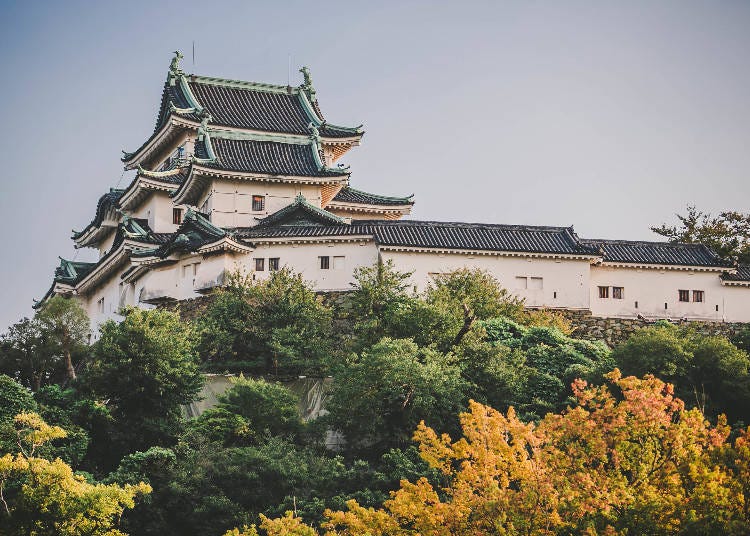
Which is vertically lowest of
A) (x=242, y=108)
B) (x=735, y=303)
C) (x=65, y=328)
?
(x=65, y=328)

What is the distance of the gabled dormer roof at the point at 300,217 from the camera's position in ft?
145

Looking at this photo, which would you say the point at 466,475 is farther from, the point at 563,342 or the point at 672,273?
the point at 672,273

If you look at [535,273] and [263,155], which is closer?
[535,273]

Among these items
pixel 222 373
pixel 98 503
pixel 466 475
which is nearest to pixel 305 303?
pixel 222 373

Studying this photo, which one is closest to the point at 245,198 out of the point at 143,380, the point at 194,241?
the point at 194,241

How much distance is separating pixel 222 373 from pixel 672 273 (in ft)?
56.7

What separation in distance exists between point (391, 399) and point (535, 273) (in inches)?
513

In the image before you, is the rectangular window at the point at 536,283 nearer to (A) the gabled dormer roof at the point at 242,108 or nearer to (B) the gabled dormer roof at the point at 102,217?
(A) the gabled dormer roof at the point at 242,108

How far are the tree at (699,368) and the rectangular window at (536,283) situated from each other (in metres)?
9.13

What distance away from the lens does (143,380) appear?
32.9m

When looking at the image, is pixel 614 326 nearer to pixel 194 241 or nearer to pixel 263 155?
pixel 194 241

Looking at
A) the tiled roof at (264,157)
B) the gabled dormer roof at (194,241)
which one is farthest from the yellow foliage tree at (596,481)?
the tiled roof at (264,157)

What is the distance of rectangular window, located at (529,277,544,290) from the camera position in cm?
4247

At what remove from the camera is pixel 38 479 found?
983 inches
